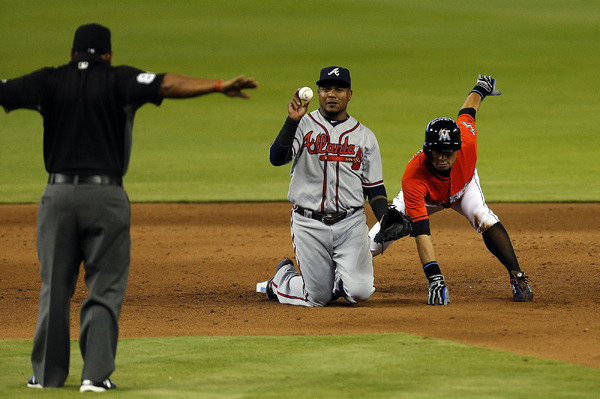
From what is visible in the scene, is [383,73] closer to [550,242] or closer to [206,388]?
[550,242]

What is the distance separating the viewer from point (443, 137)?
789 cm

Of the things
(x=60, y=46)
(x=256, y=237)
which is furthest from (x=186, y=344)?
(x=60, y=46)

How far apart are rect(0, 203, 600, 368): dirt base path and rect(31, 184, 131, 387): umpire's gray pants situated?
1.90 meters

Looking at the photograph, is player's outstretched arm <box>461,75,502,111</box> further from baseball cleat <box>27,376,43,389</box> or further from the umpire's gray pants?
baseball cleat <box>27,376,43,389</box>

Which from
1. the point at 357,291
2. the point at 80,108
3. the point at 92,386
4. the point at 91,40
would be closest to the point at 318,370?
the point at 92,386

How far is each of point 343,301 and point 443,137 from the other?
1.80 meters

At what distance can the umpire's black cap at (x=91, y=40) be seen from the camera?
4984 millimetres

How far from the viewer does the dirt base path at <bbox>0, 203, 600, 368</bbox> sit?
270 inches

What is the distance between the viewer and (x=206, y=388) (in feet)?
16.2

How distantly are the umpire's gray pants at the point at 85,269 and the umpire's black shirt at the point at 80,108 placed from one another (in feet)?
0.48

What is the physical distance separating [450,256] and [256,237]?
303 cm

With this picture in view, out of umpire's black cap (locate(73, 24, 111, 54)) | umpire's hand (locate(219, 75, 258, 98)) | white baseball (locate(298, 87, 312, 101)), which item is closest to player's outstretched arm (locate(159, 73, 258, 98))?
umpire's hand (locate(219, 75, 258, 98))

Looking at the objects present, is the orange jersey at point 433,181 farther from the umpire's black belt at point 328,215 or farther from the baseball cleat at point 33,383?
the baseball cleat at point 33,383

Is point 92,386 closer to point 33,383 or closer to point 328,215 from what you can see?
point 33,383
